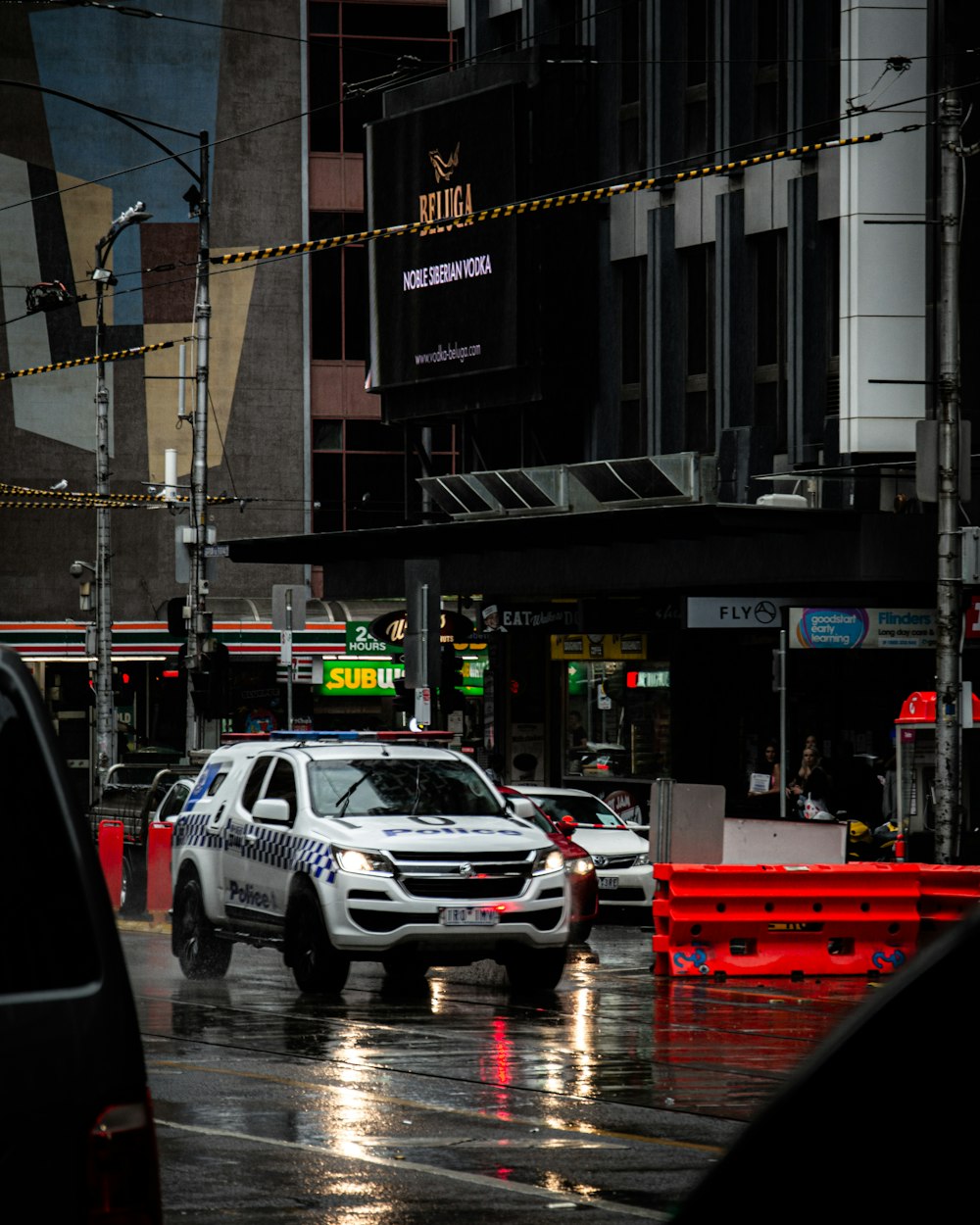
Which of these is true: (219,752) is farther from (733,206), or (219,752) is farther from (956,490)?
(733,206)

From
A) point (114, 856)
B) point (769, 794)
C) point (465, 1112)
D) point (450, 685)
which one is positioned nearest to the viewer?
point (465, 1112)

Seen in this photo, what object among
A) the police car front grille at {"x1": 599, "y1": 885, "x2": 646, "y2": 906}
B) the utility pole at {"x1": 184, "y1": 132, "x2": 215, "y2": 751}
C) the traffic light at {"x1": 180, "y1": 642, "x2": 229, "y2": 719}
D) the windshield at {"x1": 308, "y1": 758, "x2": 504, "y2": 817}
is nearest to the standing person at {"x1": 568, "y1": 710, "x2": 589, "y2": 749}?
the utility pole at {"x1": 184, "y1": 132, "x2": 215, "y2": 751}

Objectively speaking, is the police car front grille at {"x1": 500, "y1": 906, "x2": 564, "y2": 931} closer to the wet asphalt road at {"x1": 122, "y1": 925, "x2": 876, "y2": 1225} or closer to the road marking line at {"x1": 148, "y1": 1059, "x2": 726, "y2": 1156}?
the wet asphalt road at {"x1": 122, "y1": 925, "x2": 876, "y2": 1225}

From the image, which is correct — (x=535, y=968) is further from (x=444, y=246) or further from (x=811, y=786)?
(x=444, y=246)

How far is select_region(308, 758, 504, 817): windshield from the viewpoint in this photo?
1811 centimetres

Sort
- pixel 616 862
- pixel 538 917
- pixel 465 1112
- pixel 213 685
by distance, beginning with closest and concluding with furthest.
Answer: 1. pixel 465 1112
2. pixel 538 917
3. pixel 616 862
4. pixel 213 685

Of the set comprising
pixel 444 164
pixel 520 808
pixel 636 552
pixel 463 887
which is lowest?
pixel 463 887

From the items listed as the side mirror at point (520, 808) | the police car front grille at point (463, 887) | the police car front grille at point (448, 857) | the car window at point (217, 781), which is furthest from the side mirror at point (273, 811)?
the car window at point (217, 781)

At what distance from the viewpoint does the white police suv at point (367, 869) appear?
1708cm

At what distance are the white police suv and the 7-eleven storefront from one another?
3891 cm

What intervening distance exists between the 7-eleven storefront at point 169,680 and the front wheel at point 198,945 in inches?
1515

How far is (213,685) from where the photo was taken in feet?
114

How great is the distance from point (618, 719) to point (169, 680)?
2595 centimetres

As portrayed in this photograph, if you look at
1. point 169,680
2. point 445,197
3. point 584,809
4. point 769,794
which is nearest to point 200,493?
point 445,197
